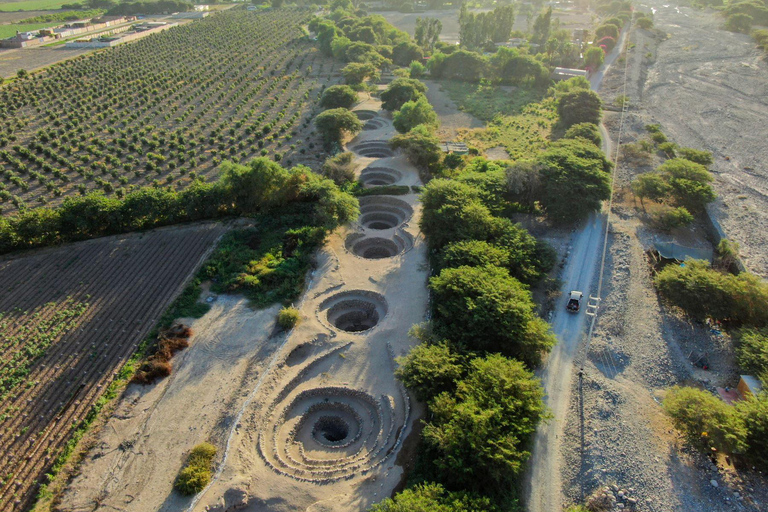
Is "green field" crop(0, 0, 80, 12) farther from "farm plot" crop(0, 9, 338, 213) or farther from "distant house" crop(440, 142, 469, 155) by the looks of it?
"distant house" crop(440, 142, 469, 155)

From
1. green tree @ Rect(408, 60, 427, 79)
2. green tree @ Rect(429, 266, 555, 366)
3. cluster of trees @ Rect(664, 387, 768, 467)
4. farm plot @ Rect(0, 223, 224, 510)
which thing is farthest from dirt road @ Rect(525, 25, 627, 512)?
green tree @ Rect(408, 60, 427, 79)

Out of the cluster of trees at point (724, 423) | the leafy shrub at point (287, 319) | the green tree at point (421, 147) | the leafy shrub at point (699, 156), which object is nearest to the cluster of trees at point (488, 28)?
the green tree at point (421, 147)

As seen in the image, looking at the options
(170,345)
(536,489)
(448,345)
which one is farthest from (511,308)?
(170,345)

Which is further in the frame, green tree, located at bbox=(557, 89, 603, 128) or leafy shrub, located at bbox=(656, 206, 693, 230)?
green tree, located at bbox=(557, 89, 603, 128)

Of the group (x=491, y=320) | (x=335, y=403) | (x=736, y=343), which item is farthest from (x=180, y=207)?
(x=736, y=343)

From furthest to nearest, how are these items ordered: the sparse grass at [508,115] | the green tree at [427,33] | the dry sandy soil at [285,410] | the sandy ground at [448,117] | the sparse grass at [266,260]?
the green tree at [427,33] < the sandy ground at [448,117] < the sparse grass at [508,115] < the sparse grass at [266,260] < the dry sandy soil at [285,410]

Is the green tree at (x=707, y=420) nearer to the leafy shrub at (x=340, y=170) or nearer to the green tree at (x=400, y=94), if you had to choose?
the leafy shrub at (x=340, y=170)

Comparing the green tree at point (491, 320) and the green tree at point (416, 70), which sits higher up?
the green tree at point (416, 70)
